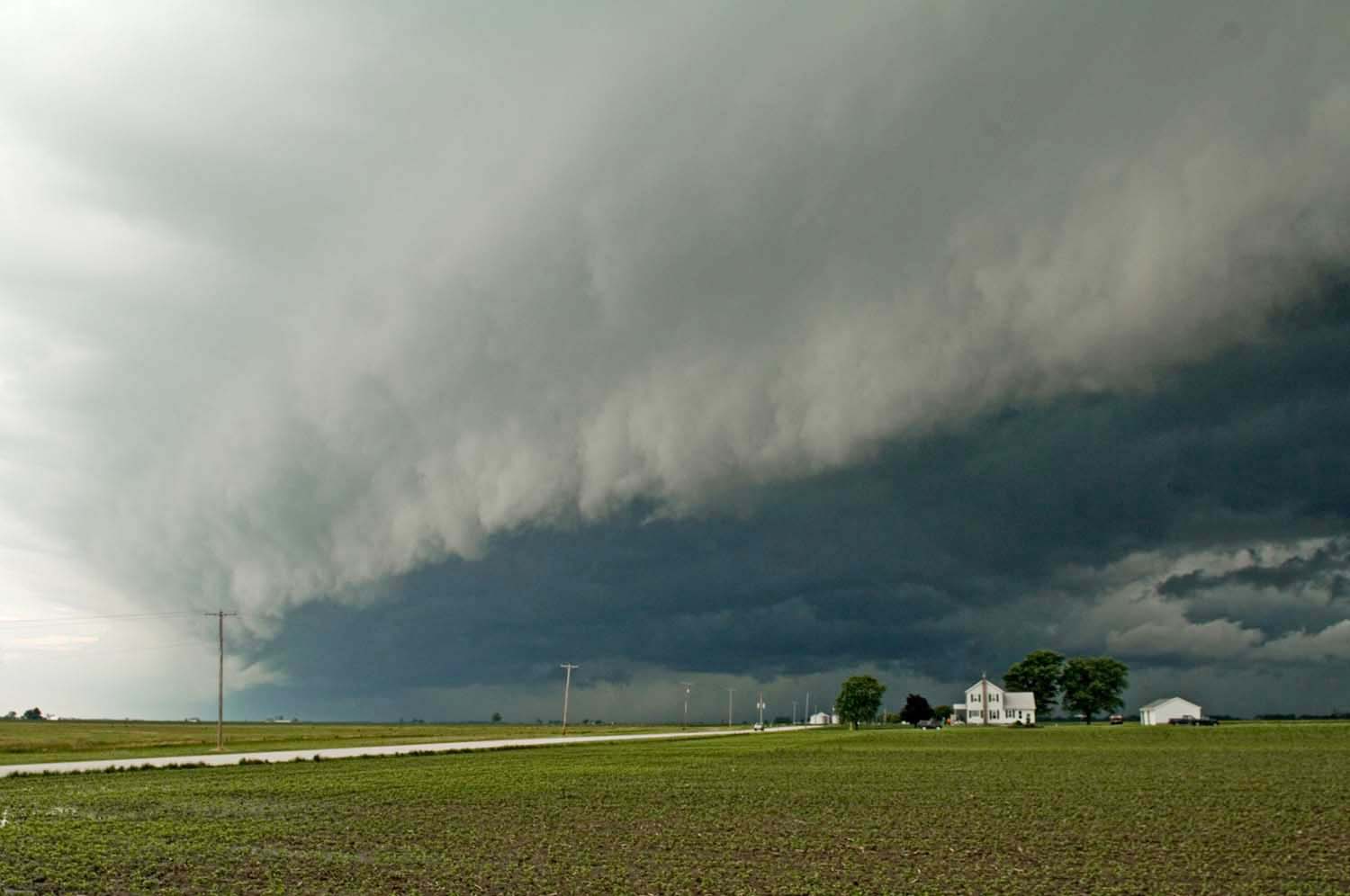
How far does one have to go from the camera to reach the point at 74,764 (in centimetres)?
5925

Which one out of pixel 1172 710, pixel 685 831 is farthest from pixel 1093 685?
pixel 685 831

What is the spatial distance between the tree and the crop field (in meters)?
143

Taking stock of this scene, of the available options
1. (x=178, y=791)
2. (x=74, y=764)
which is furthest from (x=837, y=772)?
(x=74, y=764)

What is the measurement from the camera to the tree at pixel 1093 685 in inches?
7338

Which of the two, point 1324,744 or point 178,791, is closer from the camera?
point 178,791

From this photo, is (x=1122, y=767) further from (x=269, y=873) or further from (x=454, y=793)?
(x=269, y=873)

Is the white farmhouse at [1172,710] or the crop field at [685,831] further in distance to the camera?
the white farmhouse at [1172,710]

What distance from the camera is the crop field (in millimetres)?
20453

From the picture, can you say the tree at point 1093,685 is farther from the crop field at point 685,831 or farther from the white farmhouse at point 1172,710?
the crop field at point 685,831

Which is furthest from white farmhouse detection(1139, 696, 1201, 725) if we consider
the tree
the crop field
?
the crop field

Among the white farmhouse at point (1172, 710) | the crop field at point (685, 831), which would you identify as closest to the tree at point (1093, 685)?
the white farmhouse at point (1172, 710)

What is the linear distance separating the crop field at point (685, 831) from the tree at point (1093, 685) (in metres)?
143

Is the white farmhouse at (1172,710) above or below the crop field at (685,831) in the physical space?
below

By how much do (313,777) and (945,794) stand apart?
31136 mm
